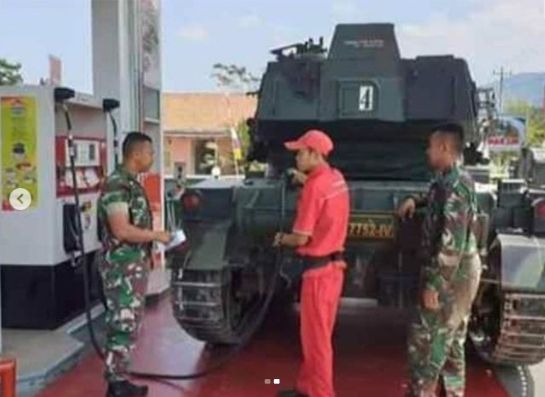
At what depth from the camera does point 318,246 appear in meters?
4.46

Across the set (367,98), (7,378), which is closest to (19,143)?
(367,98)

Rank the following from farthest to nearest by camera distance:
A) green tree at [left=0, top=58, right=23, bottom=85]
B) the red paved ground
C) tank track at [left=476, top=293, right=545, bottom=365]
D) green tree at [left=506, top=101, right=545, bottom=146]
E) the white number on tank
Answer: green tree at [left=506, top=101, right=545, bottom=146]
green tree at [left=0, top=58, right=23, bottom=85]
the white number on tank
the red paved ground
tank track at [left=476, top=293, right=545, bottom=365]

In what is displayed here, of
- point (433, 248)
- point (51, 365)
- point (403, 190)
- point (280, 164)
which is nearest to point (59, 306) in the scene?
point (51, 365)

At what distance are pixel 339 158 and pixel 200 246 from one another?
1.72 m

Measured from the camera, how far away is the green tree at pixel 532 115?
116ft

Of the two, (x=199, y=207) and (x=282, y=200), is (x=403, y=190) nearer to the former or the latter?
(x=282, y=200)

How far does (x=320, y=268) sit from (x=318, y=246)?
122mm

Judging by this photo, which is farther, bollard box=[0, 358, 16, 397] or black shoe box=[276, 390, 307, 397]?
black shoe box=[276, 390, 307, 397]

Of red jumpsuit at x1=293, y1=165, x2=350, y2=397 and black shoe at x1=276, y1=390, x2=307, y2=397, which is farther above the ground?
red jumpsuit at x1=293, y1=165, x2=350, y2=397

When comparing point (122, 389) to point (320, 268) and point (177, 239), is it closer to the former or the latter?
point (177, 239)

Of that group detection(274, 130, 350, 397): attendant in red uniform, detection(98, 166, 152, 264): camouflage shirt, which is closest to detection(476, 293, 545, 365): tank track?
detection(274, 130, 350, 397): attendant in red uniform

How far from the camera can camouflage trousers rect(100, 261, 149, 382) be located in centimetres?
460

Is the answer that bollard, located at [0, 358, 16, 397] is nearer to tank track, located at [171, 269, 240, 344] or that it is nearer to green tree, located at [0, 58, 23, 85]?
tank track, located at [171, 269, 240, 344]

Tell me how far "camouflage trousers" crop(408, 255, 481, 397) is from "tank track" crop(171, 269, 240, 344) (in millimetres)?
1398
